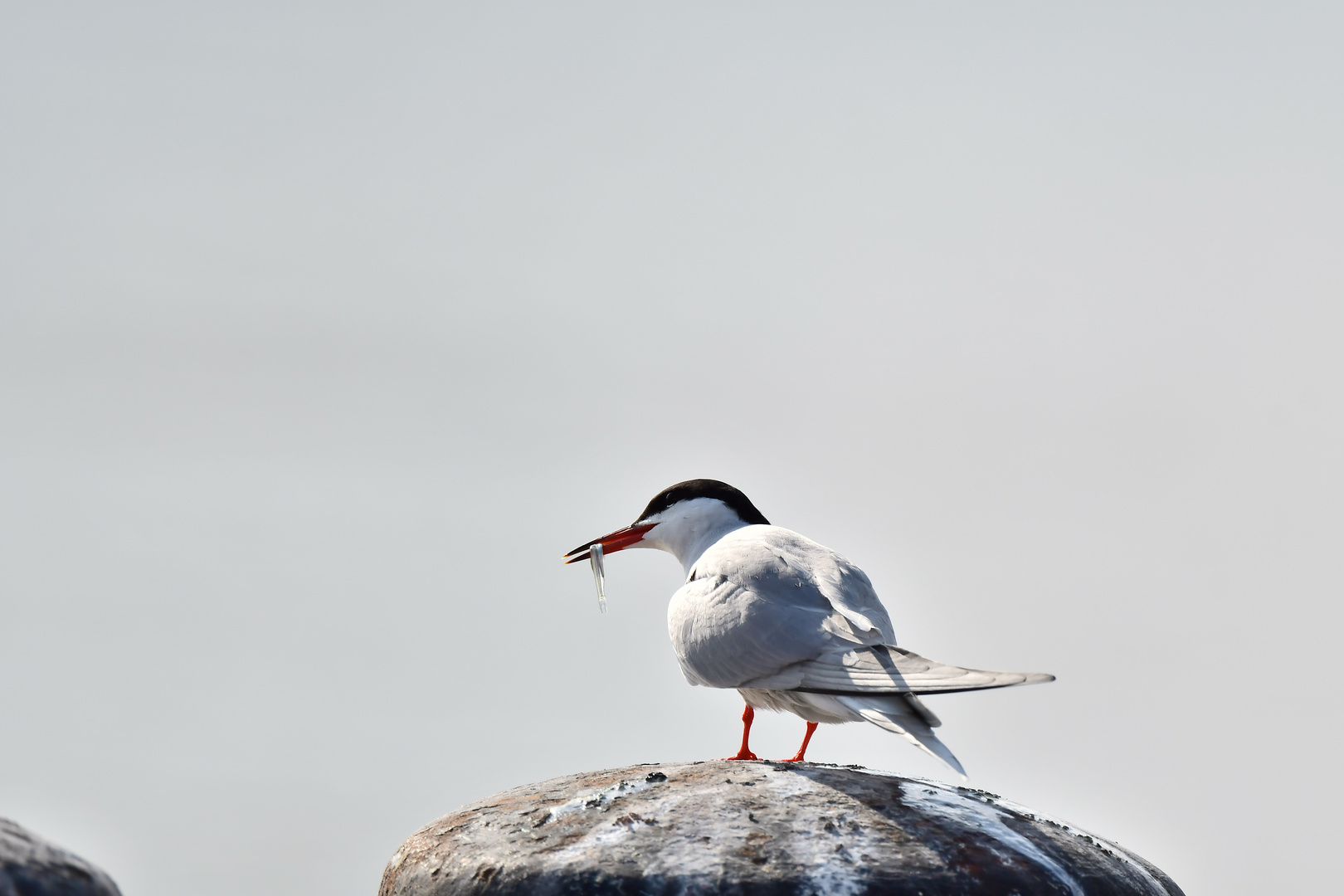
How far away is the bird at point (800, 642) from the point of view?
5.62 m

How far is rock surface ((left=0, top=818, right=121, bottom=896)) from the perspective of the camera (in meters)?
4.07

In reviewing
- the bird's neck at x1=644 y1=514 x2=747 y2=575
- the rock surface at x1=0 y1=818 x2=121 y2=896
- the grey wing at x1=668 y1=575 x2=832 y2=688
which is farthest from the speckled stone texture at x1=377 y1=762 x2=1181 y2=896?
the bird's neck at x1=644 y1=514 x2=747 y2=575

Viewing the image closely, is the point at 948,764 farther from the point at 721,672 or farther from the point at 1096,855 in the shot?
the point at 721,672

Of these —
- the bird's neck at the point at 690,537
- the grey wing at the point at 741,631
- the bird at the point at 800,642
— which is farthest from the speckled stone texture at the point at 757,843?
the bird's neck at the point at 690,537

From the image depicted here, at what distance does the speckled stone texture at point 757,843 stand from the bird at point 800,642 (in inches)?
18.5

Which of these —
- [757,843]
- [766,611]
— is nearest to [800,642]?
[766,611]

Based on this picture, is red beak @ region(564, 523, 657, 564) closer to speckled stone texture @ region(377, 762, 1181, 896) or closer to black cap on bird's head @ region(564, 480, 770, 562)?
black cap on bird's head @ region(564, 480, 770, 562)

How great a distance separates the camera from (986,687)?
16.5ft

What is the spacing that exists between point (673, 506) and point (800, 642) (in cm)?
268

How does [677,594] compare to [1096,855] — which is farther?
[677,594]

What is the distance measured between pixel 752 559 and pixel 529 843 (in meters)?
2.43

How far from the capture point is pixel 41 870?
4.18m

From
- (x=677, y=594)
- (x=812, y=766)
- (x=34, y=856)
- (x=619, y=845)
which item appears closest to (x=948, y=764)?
(x=812, y=766)

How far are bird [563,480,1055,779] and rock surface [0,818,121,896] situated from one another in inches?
138
